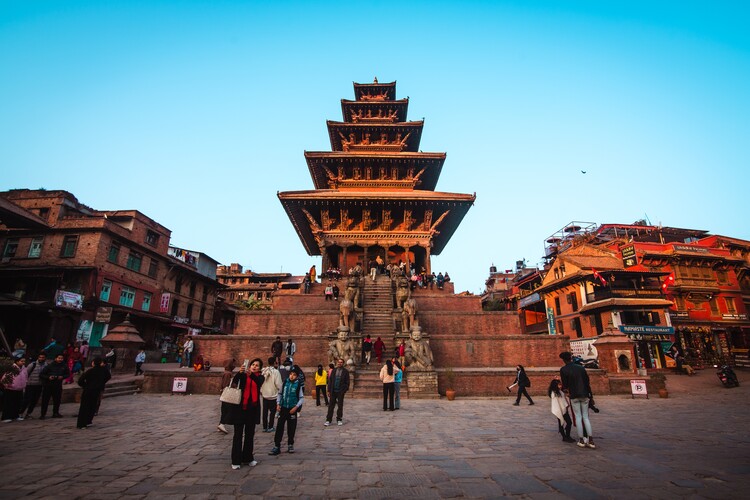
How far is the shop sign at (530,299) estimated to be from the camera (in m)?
37.4

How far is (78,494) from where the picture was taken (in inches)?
162

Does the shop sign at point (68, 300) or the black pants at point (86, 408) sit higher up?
the shop sign at point (68, 300)

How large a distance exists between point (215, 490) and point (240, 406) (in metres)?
1.17

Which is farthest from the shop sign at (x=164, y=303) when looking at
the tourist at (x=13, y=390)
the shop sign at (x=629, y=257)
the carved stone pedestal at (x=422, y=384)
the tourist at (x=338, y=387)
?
the shop sign at (x=629, y=257)

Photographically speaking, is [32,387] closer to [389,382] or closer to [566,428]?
[389,382]

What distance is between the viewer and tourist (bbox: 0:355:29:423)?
27.3 ft

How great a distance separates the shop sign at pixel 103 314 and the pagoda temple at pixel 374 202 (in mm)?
14340

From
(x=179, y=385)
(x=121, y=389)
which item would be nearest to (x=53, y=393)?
(x=121, y=389)

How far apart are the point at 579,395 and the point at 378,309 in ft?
41.5

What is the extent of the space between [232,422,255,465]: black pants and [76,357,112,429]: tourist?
4.96m

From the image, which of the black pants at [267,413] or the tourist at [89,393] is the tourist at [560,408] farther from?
the tourist at [89,393]

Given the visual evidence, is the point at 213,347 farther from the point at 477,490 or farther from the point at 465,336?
the point at 477,490

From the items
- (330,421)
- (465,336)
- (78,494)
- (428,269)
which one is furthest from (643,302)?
(78,494)

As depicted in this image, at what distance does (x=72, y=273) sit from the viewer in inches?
992
